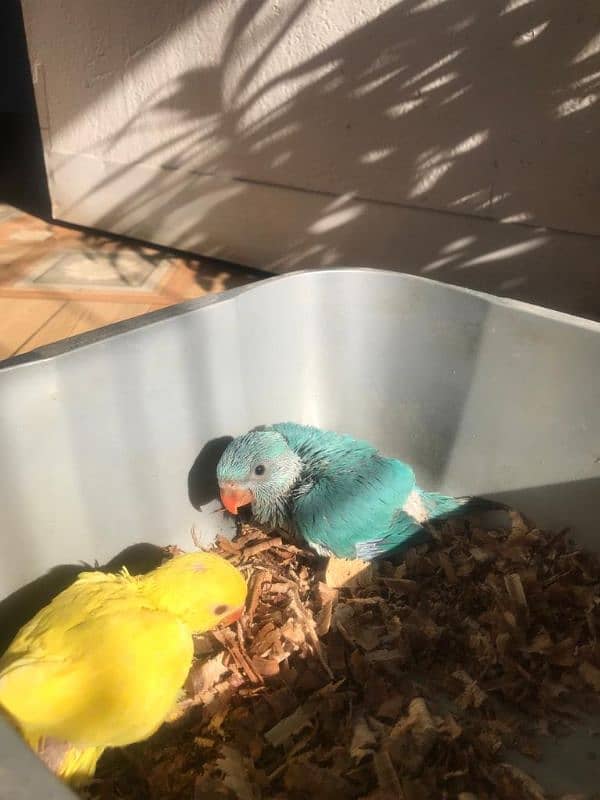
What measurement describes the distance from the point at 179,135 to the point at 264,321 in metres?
0.91

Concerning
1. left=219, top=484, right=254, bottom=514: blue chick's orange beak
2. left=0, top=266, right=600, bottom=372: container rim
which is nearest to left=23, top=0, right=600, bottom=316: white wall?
left=0, top=266, right=600, bottom=372: container rim

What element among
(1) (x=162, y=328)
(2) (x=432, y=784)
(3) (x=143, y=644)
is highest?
(1) (x=162, y=328)

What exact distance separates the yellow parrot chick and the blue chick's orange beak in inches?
6.5

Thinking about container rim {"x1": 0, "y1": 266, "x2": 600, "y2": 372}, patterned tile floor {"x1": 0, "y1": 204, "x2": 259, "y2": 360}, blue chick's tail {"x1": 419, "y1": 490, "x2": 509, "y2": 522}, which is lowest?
blue chick's tail {"x1": 419, "y1": 490, "x2": 509, "y2": 522}

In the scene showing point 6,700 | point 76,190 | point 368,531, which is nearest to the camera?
point 6,700

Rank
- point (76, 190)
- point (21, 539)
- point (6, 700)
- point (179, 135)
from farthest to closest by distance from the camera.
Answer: point (76, 190) < point (179, 135) < point (21, 539) < point (6, 700)

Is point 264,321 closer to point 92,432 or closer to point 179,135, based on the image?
point 92,432

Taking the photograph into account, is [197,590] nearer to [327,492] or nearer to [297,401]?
[327,492]

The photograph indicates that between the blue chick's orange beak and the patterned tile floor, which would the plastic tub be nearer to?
the blue chick's orange beak

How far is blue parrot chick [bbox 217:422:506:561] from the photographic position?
2.62 ft

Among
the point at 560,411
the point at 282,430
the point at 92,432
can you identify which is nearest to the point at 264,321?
the point at 282,430

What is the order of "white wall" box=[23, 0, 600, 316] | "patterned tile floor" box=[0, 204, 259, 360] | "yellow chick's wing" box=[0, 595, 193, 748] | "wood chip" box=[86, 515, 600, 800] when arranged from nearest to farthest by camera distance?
"yellow chick's wing" box=[0, 595, 193, 748] < "wood chip" box=[86, 515, 600, 800] < "white wall" box=[23, 0, 600, 316] < "patterned tile floor" box=[0, 204, 259, 360]

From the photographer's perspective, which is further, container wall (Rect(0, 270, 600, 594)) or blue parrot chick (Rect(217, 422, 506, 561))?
blue parrot chick (Rect(217, 422, 506, 561))

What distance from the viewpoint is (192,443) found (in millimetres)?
841
